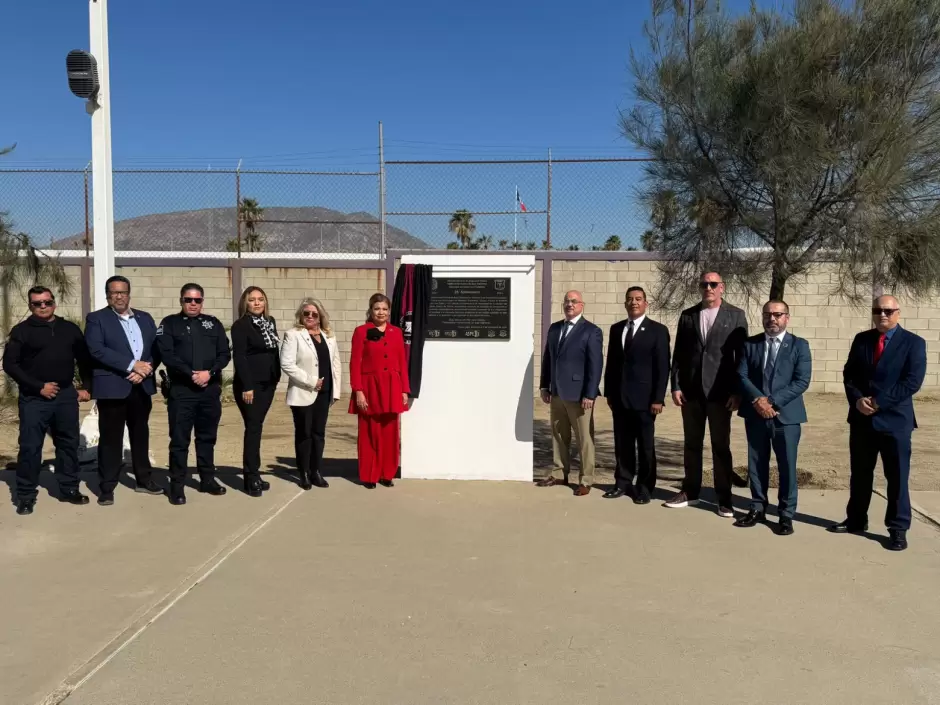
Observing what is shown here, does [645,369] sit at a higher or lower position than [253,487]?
higher

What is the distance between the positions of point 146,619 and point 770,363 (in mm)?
4266

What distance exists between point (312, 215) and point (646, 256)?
20.1 feet

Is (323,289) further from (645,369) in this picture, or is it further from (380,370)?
(645,369)

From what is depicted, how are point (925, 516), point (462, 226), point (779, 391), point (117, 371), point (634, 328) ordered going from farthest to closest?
1. point (462, 226)
2. point (634, 328)
3. point (117, 371)
4. point (925, 516)
5. point (779, 391)

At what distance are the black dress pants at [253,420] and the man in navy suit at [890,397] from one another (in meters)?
4.39

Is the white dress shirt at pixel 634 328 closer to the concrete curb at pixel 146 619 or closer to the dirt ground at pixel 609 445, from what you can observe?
the dirt ground at pixel 609 445

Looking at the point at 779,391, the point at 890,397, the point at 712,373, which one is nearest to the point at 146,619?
the point at 712,373

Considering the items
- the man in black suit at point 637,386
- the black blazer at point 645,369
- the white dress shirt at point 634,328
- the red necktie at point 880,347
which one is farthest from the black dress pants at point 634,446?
the red necktie at point 880,347

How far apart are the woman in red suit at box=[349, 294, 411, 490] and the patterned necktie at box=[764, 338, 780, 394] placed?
288cm

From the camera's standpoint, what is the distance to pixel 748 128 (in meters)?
6.57

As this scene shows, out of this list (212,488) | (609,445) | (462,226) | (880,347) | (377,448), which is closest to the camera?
(880,347)

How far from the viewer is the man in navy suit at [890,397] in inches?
205

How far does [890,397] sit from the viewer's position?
5262mm

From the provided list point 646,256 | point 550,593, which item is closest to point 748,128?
point 550,593
